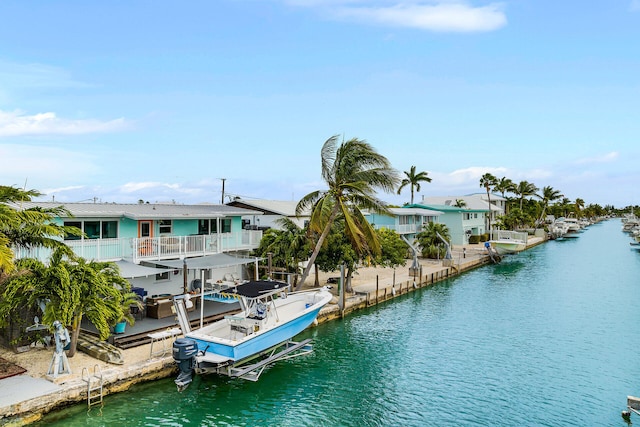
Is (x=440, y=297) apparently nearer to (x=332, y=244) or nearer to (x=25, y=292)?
(x=332, y=244)

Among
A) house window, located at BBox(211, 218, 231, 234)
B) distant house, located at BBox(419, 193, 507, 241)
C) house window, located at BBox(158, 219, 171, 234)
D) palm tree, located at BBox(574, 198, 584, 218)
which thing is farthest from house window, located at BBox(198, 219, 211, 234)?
palm tree, located at BBox(574, 198, 584, 218)

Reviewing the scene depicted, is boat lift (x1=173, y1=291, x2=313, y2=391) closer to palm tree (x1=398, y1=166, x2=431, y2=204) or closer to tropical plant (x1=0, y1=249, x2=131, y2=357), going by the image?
tropical plant (x1=0, y1=249, x2=131, y2=357)

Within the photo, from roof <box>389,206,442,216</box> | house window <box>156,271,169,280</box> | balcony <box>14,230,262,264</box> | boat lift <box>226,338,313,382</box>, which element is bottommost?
boat lift <box>226,338,313,382</box>

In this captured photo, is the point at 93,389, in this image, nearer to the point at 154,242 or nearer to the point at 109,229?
the point at 154,242

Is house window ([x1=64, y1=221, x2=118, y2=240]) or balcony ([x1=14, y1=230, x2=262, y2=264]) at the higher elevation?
house window ([x1=64, y1=221, x2=118, y2=240])

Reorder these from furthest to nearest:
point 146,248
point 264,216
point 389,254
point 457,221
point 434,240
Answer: point 457,221
point 434,240
point 264,216
point 389,254
point 146,248

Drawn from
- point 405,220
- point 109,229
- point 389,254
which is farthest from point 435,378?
point 405,220

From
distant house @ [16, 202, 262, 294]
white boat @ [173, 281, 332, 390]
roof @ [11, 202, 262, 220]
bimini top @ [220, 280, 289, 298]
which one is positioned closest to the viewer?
white boat @ [173, 281, 332, 390]

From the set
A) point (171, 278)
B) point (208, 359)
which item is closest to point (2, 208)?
point (208, 359)
